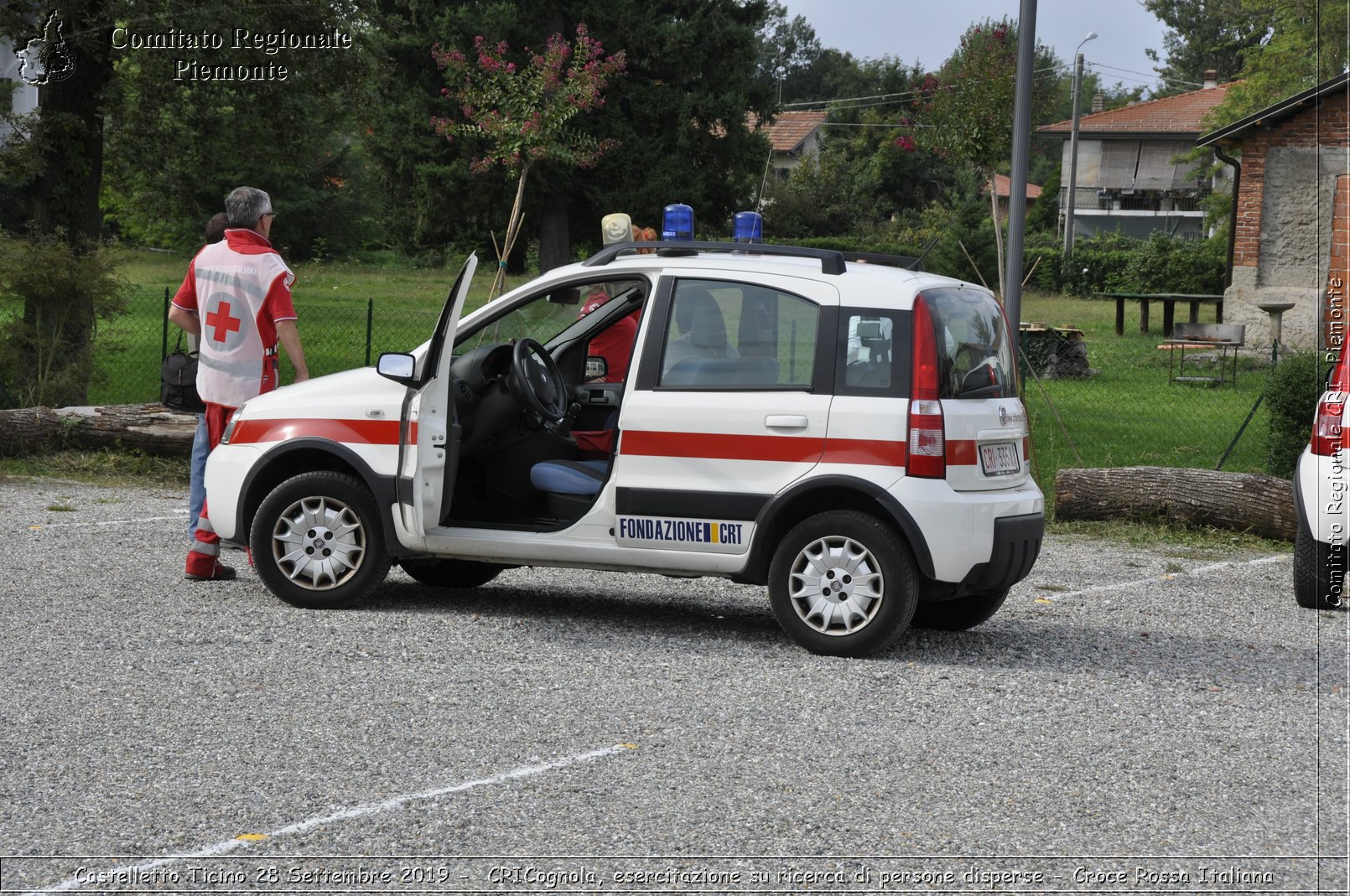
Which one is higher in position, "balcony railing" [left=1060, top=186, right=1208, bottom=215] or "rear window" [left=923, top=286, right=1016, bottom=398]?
"balcony railing" [left=1060, top=186, right=1208, bottom=215]

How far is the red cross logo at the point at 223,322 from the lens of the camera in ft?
25.8

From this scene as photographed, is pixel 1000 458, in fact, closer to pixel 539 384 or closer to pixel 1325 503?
pixel 539 384

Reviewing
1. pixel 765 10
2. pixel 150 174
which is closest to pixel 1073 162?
pixel 765 10

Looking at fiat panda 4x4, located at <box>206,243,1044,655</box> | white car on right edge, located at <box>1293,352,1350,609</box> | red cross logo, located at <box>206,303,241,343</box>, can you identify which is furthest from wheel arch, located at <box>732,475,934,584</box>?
red cross logo, located at <box>206,303,241,343</box>

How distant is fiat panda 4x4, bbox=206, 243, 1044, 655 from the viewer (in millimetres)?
6590

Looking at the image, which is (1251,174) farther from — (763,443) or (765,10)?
(763,443)

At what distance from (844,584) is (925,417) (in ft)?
2.70

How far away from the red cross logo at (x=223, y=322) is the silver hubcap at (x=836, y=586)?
3218 millimetres

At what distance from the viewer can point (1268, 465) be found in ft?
40.0

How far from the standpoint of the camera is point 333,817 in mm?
4500

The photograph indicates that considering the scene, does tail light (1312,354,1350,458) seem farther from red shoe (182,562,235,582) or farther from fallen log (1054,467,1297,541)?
red shoe (182,562,235,582)

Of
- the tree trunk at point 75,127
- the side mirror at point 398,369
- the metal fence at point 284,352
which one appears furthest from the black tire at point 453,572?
the tree trunk at point 75,127

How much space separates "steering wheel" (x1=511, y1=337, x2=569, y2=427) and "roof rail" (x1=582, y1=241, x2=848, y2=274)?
0.51 metres

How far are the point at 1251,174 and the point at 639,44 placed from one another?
50.7ft
